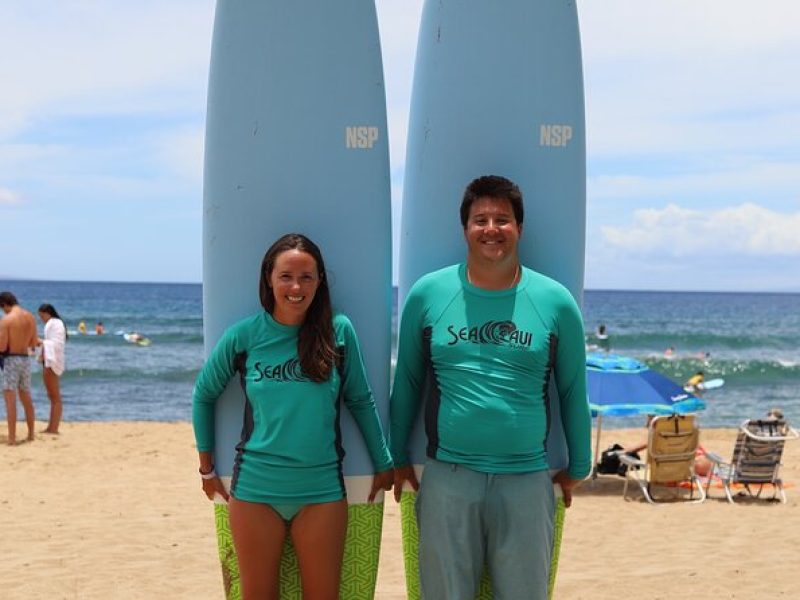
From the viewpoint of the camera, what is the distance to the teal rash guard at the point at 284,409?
2.60 meters

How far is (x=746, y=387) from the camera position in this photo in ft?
68.2

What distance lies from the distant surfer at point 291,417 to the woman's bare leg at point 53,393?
7.03 meters

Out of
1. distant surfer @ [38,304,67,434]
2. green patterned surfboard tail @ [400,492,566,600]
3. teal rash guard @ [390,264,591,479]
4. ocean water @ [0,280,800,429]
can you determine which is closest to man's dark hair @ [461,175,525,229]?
teal rash guard @ [390,264,591,479]

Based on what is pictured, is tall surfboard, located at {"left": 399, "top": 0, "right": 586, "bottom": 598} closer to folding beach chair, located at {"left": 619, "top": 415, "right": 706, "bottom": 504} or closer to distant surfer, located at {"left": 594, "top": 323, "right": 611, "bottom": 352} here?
folding beach chair, located at {"left": 619, "top": 415, "right": 706, "bottom": 504}

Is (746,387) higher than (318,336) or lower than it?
lower

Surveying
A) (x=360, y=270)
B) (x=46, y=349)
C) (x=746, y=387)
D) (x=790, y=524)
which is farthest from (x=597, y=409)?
(x=746, y=387)

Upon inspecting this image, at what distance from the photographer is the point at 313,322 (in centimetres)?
270

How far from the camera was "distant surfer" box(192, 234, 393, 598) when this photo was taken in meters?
2.60

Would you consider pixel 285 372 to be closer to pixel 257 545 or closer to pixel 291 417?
pixel 291 417

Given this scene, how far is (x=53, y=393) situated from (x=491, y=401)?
792 centimetres

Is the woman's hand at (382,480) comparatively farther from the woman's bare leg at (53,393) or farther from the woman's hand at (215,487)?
the woman's bare leg at (53,393)

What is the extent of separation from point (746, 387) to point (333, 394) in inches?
784

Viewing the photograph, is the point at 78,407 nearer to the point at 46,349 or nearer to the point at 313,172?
the point at 46,349

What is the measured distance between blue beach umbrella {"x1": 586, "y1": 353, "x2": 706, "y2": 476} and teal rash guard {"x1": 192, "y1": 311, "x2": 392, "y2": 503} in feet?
15.8
